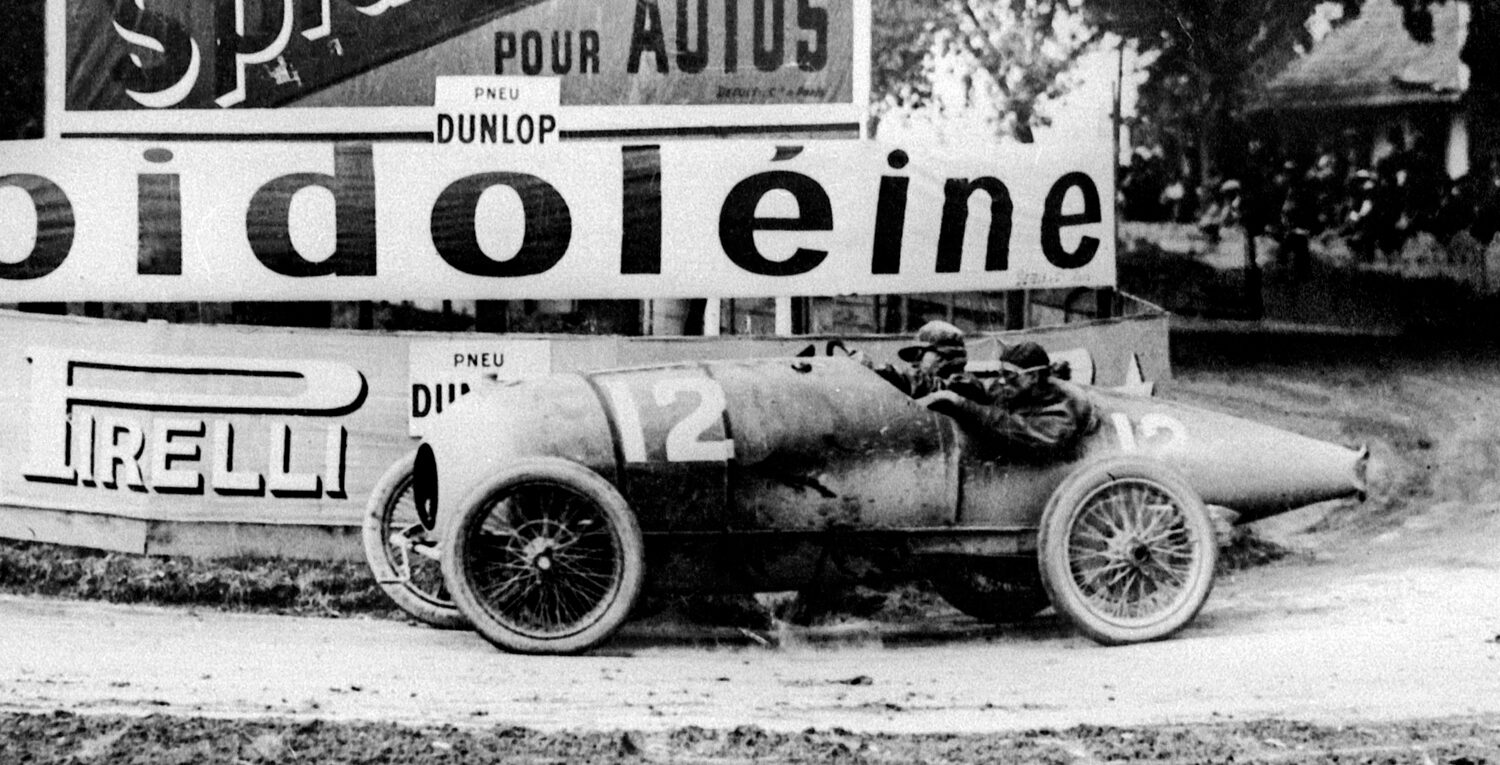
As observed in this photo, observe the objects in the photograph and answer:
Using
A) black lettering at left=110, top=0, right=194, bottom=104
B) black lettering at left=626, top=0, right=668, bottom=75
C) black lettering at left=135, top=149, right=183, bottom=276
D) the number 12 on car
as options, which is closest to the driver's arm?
the number 12 on car

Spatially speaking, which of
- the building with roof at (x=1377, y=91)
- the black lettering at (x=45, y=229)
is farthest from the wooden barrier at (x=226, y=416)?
the building with roof at (x=1377, y=91)

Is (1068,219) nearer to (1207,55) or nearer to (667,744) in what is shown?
(1207,55)

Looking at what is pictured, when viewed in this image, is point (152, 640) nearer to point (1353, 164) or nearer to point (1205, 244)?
point (1205, 244)

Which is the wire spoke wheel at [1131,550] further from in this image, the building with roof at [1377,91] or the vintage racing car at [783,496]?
the building with roof at [1377,91]

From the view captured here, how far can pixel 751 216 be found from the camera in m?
7.55

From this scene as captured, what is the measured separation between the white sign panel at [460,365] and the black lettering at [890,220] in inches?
53.2

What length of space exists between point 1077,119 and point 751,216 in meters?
1.38

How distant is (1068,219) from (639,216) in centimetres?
171

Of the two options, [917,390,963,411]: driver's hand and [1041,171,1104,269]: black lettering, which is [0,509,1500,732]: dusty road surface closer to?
[917,390,963,411]: driver's hand

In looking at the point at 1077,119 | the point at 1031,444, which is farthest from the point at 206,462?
the point at 1077,119

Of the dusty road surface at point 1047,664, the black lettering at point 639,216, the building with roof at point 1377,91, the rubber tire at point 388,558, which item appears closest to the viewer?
the dusty road surface at point 1047,664

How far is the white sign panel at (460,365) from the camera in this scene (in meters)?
7.44

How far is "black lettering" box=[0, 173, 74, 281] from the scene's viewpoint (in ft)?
24.3

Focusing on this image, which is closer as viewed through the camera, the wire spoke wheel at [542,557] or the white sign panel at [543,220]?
the wire spoke wheel at [542,557]
